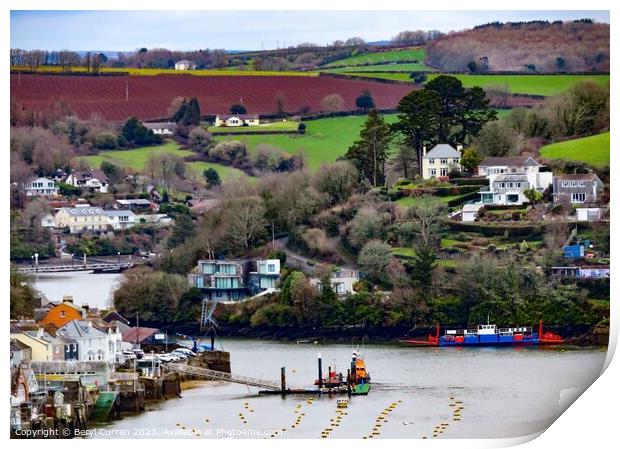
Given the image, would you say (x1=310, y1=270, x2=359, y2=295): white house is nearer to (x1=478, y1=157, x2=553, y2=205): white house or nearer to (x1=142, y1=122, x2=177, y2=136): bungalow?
(x1=478, y1=157, x2=553, y2=205): white house

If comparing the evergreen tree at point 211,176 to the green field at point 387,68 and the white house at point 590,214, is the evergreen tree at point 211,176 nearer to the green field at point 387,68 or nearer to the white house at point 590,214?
the green field at point 387,68

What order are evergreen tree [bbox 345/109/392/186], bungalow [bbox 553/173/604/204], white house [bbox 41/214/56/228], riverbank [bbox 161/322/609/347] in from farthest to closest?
evergreen tree [bbox 345/109/392/186]
bungalow [bbox 553/173/604/204]
white house [bbox 41/214/56/228]
riverbank [bbox 161/322/609/347]

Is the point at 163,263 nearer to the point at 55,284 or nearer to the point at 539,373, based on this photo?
the point at 55,284

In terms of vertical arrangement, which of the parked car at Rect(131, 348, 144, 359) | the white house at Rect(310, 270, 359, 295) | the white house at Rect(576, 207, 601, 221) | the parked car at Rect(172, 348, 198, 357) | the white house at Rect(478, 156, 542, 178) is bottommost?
the parked car at Rect(172, 348, 198, 357)

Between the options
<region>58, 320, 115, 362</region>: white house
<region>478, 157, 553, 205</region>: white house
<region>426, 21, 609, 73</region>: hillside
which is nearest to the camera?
<region>58, 320, 115, 362</region>: white house

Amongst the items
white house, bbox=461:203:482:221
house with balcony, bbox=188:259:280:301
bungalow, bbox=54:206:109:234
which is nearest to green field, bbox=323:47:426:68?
white house, bbox=461:203:482:221

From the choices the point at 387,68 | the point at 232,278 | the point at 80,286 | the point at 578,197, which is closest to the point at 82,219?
the point at 80,286
